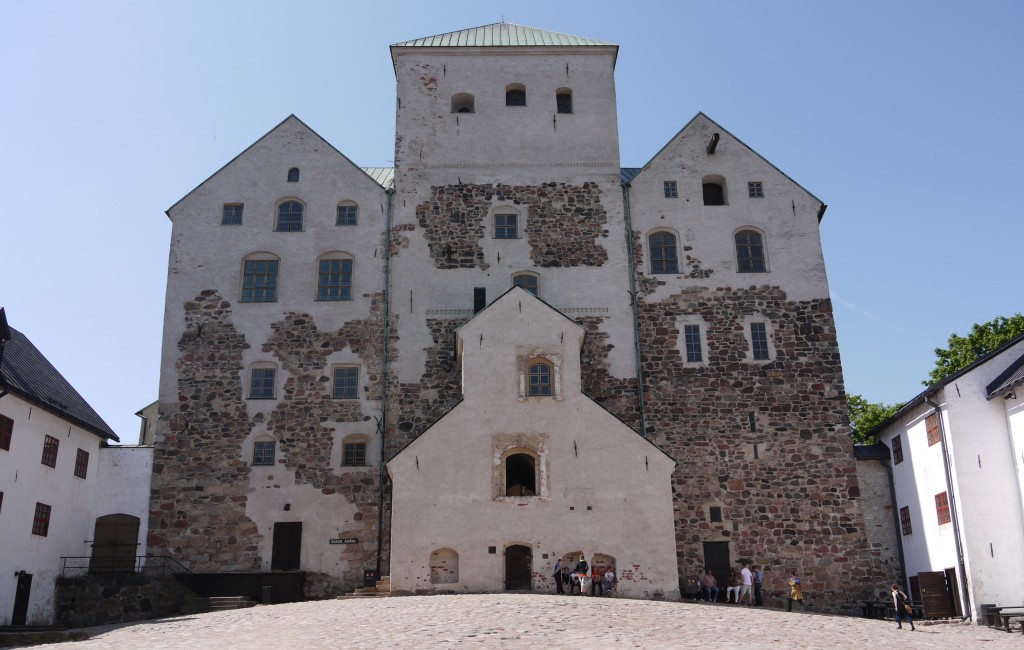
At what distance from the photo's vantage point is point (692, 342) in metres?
32.0

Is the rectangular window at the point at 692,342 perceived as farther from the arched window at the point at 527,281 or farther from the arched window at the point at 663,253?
the arched window at the point at 527,281

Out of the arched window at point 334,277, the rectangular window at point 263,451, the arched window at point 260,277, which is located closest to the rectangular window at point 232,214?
the arched window at point 260,277

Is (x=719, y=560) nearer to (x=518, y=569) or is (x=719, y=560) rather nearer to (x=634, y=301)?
(x=518, y=569)

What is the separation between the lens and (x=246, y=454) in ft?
100

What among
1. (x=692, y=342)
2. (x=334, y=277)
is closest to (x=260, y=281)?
(x=334, y=277)

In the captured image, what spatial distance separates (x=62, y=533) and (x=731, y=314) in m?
22.5

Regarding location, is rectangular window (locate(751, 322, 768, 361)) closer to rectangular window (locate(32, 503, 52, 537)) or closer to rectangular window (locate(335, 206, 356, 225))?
rectangular window (locate(335, 206, 356, 225))

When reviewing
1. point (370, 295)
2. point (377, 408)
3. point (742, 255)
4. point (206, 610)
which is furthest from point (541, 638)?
point (742, 255)

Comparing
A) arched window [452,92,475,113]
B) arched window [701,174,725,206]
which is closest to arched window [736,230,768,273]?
arched window [701,174,725,206]

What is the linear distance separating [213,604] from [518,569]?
8.77 metres

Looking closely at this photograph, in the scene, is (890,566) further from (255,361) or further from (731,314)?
(255,361)

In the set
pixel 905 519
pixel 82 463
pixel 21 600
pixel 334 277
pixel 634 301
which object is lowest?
pixel 21 600

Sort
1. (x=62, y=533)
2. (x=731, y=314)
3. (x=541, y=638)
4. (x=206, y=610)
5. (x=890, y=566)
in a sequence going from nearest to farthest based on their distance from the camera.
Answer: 1. (x=541, y=638)
2. (x=206, y=610)
3. (x=62, y=533)
4. (x=890, y=566)
5. (x=731, y=314)

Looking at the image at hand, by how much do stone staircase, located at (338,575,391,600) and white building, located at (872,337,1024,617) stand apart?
15567mm
